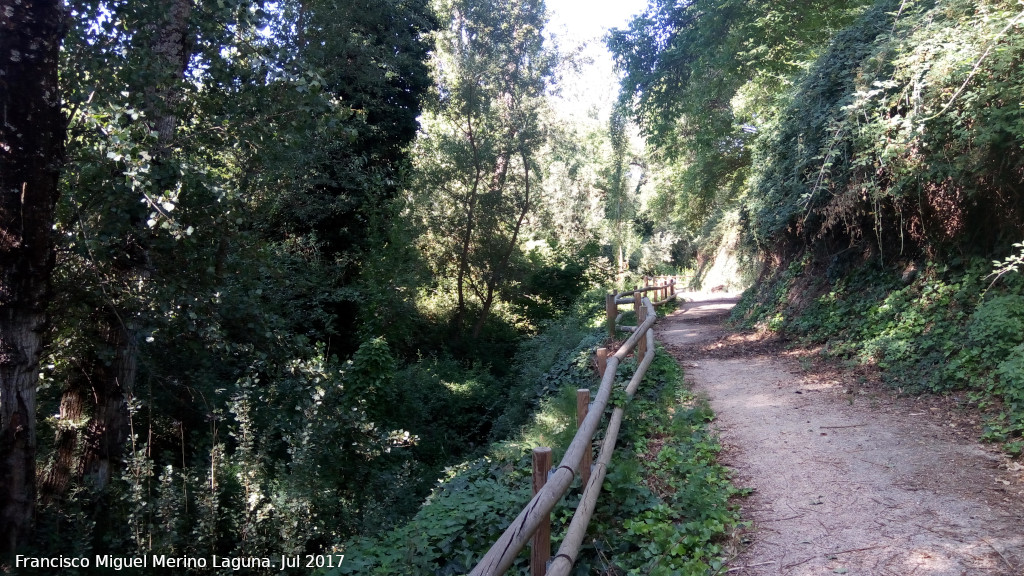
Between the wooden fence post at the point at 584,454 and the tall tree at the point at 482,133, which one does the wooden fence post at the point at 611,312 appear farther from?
the tall tree at the point at 482,133

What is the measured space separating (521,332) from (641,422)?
51.7 feet

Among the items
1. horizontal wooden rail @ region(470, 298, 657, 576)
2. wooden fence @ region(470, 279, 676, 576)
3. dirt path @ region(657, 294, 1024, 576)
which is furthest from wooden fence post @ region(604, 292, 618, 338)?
horizontal wooden rail @ region(470, 298, 657, 576)

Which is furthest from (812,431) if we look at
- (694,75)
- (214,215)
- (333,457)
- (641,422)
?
(694,75)

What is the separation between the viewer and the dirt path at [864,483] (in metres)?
3.62

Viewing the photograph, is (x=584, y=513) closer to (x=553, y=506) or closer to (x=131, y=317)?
(x=553, y=506)

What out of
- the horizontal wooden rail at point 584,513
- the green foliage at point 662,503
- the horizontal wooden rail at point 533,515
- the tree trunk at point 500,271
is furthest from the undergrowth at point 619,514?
the tree trunk at point 500,271

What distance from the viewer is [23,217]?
4172mm

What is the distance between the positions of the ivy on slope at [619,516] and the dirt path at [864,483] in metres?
0.28

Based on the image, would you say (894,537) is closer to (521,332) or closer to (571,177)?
(521,332)

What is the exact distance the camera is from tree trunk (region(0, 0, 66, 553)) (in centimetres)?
408

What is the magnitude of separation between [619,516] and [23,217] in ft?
15.7

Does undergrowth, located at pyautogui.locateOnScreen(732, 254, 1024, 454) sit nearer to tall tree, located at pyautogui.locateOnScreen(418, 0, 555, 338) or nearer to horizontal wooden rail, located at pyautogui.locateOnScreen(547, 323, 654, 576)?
horizontal wooden rail, located at pyautogui.locateOnScreen(547, 323, 654, 576)

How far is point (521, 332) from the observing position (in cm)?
2214

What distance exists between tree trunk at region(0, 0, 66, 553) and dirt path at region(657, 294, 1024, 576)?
507 centimetres
